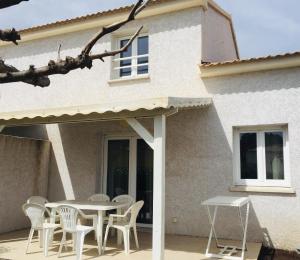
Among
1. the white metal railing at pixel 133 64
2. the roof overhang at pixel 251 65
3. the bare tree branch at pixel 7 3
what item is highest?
the white metal railing at pixel 133 64

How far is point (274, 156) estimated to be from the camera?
11266mm

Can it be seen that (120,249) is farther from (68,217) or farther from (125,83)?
(125,83)

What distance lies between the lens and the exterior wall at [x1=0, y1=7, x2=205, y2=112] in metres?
13.0

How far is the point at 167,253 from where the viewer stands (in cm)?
954

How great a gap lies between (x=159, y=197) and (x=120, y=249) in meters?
2.53

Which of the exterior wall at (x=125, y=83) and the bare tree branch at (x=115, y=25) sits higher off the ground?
the exterior wall at (x=125, y=83)

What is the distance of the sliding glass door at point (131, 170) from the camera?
43.2 feet

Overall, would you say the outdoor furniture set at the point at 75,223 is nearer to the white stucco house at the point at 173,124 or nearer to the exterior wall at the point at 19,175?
the white stucco house at the point at 173,124

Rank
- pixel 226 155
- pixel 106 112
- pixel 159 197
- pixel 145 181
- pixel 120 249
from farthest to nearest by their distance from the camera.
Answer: pixel 145 181 → pixel 226 155 → pixel 120 249 → pixel 106 112 → pixel 159 197

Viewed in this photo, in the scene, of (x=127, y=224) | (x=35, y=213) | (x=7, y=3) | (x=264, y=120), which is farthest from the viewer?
(x=264, y=120)

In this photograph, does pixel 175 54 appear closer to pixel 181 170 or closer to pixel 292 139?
pixel 181 170

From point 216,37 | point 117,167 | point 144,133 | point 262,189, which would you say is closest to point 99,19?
point 216,37

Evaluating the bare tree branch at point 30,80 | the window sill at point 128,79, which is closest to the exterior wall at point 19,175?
the window sill at point 128,79

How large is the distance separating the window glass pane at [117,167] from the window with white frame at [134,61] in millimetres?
2868
